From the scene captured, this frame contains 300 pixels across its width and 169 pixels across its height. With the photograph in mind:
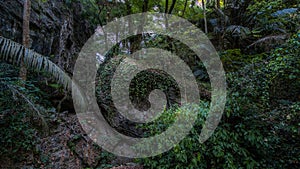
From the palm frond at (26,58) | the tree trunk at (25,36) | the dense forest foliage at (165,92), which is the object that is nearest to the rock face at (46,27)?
the dense forest foliage at (165,92)

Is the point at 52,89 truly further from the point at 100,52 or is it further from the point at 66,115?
the point at 100,52

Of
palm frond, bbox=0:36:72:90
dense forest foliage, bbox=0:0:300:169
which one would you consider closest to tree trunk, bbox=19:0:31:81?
dense forest foliage, bbox=0:0:300:169

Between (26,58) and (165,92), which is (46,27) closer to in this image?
(26,58)

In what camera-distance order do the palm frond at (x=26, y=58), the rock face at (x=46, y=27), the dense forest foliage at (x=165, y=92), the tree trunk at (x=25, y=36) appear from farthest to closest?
the rock face at (x=46, y=27)
the tree trunk at (x=25, y=36)
the palm frond at (x=26, y=58)
the dense forest foliage at (x=165, y=92)

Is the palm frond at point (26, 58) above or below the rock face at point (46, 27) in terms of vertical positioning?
below

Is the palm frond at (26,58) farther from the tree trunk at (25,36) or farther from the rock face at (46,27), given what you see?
the rock face at (46,27)

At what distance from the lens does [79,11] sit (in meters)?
10.2

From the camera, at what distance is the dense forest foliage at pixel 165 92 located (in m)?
3.17

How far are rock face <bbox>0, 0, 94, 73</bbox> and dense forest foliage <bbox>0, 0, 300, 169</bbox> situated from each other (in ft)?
0.12

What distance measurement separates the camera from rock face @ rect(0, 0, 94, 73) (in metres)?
6.06

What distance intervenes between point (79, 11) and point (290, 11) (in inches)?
386

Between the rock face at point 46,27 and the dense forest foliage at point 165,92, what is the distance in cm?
4

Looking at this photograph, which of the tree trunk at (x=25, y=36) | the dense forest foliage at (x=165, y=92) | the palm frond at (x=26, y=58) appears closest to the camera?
the dense forest foliage at (x=165, y=92)

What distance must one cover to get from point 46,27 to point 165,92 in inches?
229
